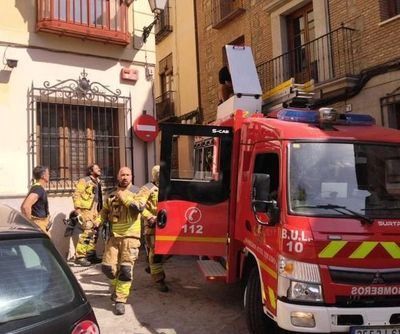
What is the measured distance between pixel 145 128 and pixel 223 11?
25.0ft

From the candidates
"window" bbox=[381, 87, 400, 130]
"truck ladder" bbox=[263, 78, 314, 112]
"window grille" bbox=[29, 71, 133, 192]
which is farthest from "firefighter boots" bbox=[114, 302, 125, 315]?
"window" bbox=[381, 87, 400, 130]

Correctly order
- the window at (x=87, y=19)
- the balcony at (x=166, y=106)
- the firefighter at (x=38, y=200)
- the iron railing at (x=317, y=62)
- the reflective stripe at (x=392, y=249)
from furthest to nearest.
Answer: the balcony at (x=166, y=106)
the iron railing at (x=317, y=62)
the window at (x=87, y=19)
the firefighter at (x=38, y=200)
the reflective stripe at (x=392, y=249)

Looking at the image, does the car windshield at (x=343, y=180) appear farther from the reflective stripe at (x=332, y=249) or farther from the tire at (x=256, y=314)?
the tire at (x=256, y=314)

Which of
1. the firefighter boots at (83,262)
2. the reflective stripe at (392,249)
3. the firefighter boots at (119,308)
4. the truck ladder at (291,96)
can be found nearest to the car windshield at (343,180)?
the reflective stripe at (392,249)

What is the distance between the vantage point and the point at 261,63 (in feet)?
46.0

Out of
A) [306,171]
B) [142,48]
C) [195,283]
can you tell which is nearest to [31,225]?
[306,171]

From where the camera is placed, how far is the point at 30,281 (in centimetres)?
260

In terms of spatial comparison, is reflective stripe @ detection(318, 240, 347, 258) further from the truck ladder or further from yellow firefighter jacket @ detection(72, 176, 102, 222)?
yellow firefighter jacket @ detection(72, 176, 102, 222)

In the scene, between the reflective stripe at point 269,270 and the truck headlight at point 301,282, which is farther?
the reflective stripe at point 269,270

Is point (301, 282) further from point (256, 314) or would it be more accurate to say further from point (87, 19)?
point (87, 19)

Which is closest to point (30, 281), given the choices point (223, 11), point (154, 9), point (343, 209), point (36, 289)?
point (36, 289)

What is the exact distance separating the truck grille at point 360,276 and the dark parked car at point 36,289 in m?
2.10

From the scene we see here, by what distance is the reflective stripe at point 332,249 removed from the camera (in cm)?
401

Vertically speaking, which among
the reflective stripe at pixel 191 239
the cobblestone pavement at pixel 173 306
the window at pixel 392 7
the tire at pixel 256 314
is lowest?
the cobblestone pavement at pixel 173 306
